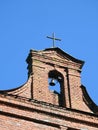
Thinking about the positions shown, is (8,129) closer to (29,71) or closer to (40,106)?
(40,106)

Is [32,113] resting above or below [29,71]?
below

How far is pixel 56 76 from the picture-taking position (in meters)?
23.3

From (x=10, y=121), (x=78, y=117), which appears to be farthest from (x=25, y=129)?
(x=78, y=117)

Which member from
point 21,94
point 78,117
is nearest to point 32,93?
point 21,94

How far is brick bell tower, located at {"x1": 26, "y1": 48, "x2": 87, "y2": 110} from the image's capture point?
2216cm

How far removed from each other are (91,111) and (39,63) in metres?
2.65

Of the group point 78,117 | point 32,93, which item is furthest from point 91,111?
point 32,93

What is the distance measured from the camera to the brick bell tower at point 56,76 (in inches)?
872

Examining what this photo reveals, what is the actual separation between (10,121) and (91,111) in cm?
322

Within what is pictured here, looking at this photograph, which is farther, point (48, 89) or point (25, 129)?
point (48, 89)

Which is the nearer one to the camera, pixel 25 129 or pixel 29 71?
pixel 25 129

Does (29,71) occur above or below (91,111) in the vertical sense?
above

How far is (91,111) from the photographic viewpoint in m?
22.3

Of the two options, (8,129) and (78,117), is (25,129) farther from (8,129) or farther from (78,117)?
(78,117)
